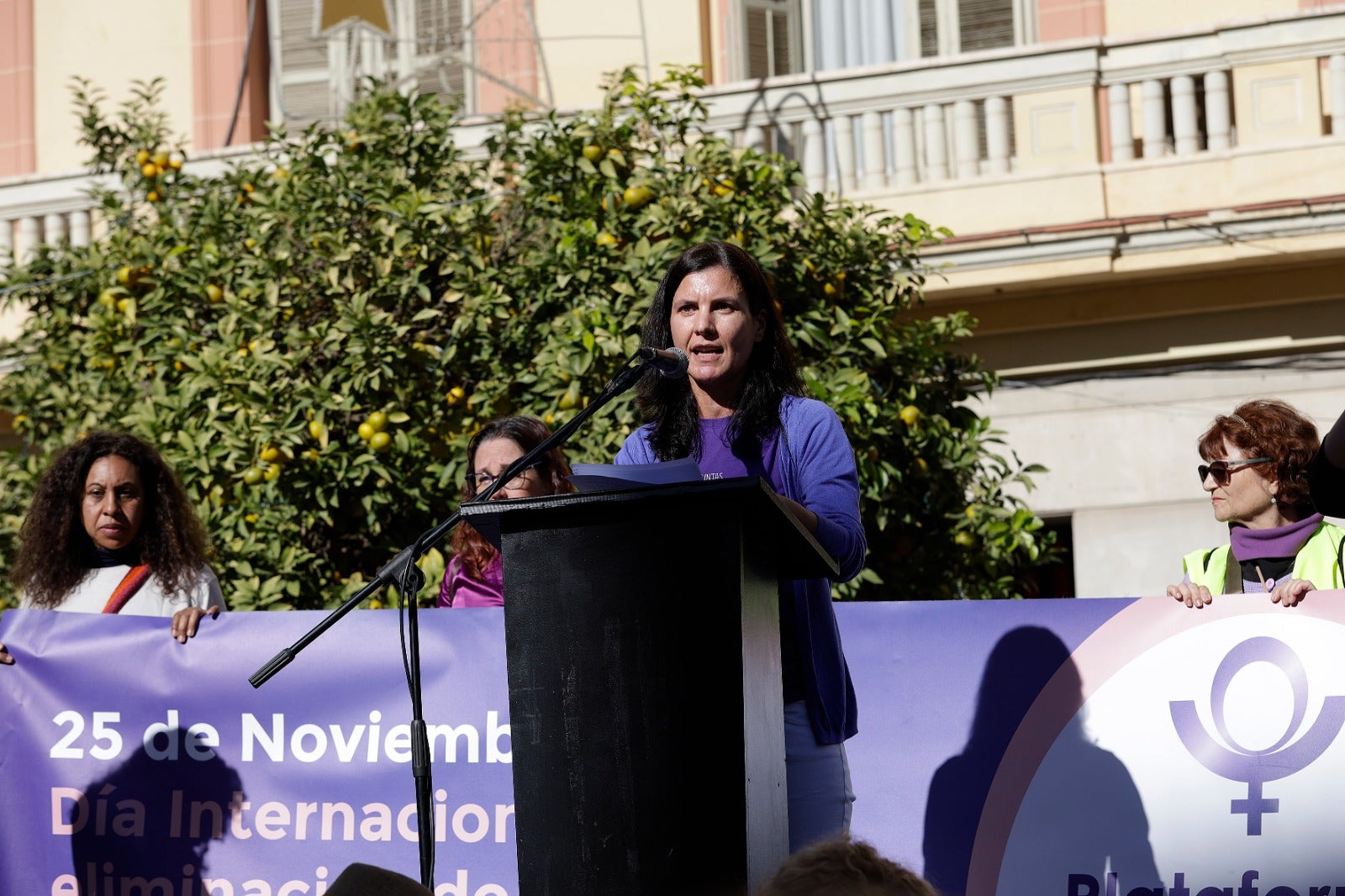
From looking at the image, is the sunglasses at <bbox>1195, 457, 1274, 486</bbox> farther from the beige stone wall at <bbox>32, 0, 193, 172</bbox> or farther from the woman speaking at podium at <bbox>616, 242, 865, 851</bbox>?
the beige stone wall at <bbox>32, 0, 193, 172</bbox>

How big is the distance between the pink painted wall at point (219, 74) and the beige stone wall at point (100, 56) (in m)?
0.10

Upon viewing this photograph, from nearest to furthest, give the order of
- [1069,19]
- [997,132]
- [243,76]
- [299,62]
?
[997,132] → [1069,19] → [243,76] → [299,62]

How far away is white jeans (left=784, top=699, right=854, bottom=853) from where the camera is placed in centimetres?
329

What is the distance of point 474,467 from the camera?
5293mm

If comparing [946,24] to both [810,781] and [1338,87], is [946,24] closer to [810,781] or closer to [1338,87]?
[1338,87]

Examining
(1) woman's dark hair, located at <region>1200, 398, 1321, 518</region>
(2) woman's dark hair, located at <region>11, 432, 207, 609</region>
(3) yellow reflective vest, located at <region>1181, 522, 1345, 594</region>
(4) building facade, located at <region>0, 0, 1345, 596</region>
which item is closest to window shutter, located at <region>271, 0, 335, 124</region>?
(4) building facade, located at <region>0, 0, 1345, 596</region>

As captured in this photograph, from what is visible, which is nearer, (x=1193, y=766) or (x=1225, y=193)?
(x=1193, y=766)

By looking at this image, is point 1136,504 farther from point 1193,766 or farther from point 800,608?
point 800,608

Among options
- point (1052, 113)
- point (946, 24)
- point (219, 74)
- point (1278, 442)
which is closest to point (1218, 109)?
point (1052, 113)

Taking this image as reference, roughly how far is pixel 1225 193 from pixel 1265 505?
224 inches

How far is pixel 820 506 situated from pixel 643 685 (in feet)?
2.17

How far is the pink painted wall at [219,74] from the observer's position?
1250 centimetres

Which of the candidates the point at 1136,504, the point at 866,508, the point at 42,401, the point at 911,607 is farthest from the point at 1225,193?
the point at 42,401

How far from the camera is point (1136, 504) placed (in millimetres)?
10609
